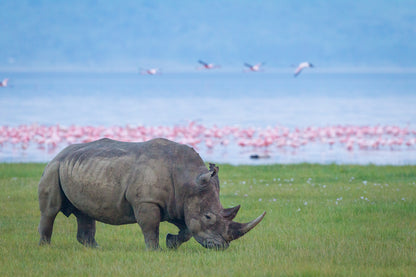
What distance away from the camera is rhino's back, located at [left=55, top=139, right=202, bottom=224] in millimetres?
9586

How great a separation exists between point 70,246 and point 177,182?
1.95 meters

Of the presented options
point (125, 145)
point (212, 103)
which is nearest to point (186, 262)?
point (125, 145)

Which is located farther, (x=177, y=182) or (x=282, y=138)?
(x=282, y=138)

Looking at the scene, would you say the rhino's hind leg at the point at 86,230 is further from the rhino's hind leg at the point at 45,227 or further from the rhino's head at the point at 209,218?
the rhino's head at the point at 209,218

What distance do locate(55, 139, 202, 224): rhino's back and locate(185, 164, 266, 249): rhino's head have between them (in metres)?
0.38

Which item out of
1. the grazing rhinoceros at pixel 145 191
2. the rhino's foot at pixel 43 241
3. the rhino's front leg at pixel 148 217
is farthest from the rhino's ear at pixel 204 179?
the rhino's foot at pixel 43 241

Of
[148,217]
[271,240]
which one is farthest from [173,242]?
[271,240]

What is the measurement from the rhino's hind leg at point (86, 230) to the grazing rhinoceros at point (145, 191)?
250 millimetres

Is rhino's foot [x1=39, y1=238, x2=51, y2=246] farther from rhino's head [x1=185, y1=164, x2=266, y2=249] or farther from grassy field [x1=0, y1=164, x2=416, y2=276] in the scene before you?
rhino's head [x1=185, y1=164, x2=266, y2=249]

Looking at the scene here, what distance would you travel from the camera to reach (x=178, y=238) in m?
9.97

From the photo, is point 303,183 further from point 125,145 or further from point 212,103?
point 212,103

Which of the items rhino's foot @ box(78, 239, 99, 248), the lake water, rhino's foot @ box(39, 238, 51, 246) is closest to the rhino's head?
rhino's foot @ box(78, 239, 99, 248)

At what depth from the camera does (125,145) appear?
10156 millimetres

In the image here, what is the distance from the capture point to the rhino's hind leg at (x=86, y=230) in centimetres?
1044
